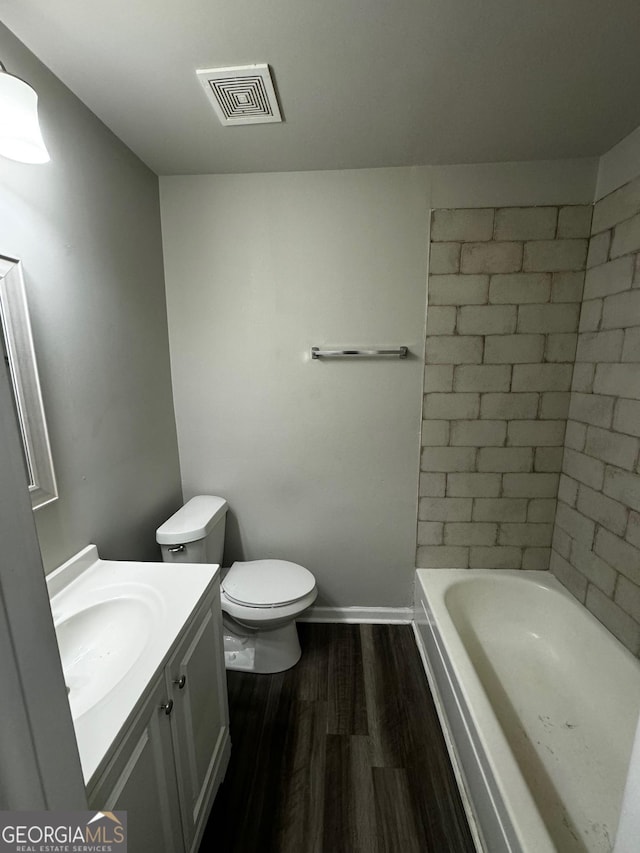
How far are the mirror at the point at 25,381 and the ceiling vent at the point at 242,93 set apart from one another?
84cm

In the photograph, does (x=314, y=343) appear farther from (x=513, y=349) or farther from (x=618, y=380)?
(x=618, y=380)

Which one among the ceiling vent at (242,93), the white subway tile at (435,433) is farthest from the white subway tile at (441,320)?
the ceiling vent at (242,93)

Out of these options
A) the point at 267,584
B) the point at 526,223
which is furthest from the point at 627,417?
the point at 267,584

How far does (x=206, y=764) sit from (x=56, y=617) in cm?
69

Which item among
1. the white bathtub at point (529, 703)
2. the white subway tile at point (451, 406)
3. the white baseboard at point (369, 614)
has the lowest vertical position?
the white baseboard at point (369, 614)

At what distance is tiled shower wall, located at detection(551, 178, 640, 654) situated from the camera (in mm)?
1383

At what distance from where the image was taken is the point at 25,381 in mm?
1017

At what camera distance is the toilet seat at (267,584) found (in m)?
1.58

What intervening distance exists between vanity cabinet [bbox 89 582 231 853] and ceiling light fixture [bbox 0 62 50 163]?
4.35 feet

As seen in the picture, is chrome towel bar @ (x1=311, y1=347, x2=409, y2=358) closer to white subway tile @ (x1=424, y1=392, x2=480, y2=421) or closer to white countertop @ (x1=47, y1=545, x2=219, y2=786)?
white subway tile @ (x1=424, y1=392, x2=480, y2=421)

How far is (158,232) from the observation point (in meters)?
1.70

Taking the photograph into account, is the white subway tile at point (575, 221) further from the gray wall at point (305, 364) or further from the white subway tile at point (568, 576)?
the white subway tile at point (568, 576)

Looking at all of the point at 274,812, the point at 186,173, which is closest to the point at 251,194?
the point at 186,173

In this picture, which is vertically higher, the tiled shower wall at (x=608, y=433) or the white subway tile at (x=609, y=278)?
the white subway tile at (x=609, y=278)
